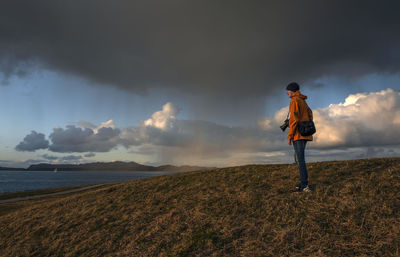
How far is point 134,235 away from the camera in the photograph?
267 inches

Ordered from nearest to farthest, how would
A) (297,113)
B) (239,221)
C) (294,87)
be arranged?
(239,221), (297,113), (294,87)

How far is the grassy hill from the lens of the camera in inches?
200

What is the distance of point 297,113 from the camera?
23.1 ft

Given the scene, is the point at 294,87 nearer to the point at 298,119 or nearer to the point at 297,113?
the point at 297,113

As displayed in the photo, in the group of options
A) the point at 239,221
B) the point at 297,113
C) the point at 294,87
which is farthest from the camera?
the point at 294,87

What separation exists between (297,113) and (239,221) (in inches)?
146

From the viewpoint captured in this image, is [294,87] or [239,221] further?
[294,87]

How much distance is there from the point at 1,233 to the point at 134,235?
7.70 m

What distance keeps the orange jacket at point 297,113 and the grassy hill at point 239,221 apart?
193 centimetres

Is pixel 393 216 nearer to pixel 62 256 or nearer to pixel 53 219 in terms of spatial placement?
pixel 62 256

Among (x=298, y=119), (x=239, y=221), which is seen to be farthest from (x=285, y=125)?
(x=239, y=221)

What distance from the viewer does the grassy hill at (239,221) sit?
5.07m

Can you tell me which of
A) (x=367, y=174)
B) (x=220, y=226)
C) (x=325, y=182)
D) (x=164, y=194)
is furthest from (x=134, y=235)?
(x=367, y=174)

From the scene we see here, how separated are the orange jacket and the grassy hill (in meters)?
1.93
